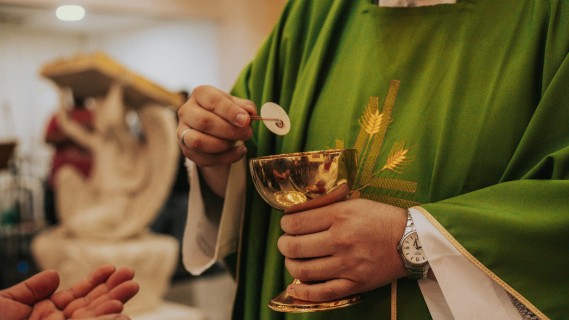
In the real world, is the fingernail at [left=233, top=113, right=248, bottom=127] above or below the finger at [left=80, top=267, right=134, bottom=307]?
above

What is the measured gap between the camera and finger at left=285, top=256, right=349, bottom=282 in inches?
46.8

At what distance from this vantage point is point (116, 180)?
4984mm

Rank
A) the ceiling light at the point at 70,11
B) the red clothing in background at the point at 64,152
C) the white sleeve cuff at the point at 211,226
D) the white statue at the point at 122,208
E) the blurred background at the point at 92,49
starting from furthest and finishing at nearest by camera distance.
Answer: the blurred background at the point at 92,49
the ceiling light at the point at 70,11
the red clothing in background at the point at 64,152
the white statue at the point at 122,208
the white sleeve cuff at the point at 211,226

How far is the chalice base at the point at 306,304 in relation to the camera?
3.92 feet

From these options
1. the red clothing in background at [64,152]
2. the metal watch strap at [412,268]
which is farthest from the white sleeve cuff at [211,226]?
the red clothing in background at [64,152]

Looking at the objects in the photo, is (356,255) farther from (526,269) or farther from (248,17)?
(248,17)

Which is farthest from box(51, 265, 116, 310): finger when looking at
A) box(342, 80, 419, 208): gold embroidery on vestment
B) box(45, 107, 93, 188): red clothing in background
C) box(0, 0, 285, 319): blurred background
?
box(0, 0, 285, 319): blurred background

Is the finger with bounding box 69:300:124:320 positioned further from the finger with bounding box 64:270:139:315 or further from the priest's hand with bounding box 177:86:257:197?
the priest's hand with bounding box 177:86:257:197

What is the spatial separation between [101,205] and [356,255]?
4.04 metres

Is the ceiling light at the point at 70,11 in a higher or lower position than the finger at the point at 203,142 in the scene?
higher

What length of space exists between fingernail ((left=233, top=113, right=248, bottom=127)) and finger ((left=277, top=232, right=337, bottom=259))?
24 cm

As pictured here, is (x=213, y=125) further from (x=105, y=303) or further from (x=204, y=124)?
(x=105, y=303)

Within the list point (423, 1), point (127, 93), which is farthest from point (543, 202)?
point (127, 93)

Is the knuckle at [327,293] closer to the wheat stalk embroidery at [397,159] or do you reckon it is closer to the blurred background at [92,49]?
the wheat stalk embroidery at [397,159]
